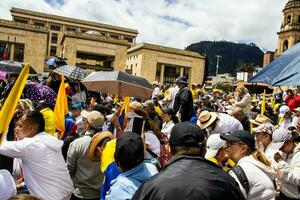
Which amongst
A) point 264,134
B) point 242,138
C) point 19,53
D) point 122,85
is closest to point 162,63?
point 19,53

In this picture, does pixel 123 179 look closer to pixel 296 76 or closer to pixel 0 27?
pixel 296 76

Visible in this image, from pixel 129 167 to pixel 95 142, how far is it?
1.16 meters

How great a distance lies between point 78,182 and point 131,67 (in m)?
53.7

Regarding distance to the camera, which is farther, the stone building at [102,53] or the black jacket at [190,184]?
the stone building at [102,53]

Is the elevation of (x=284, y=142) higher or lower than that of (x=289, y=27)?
lower

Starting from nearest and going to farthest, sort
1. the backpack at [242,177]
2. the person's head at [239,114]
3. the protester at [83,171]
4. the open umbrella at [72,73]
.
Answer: the backpack at [242,177], the protester at [83,171], the person's head at [239,114], the open umbrella at [72,73]

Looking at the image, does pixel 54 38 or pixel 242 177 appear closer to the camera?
pixel 242 177

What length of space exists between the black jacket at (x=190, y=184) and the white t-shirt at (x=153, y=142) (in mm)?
2677

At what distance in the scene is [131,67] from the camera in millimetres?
57812

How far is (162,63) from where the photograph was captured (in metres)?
54.1

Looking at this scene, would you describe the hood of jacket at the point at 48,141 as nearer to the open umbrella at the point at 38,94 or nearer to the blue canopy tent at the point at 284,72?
the blue canopy tent at the point at 284,72

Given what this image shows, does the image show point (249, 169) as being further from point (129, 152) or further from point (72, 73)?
point (72, 73)

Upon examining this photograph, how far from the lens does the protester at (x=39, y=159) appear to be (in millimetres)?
3617

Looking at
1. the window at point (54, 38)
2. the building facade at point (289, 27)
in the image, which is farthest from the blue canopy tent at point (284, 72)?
the window at point (54, 38)
